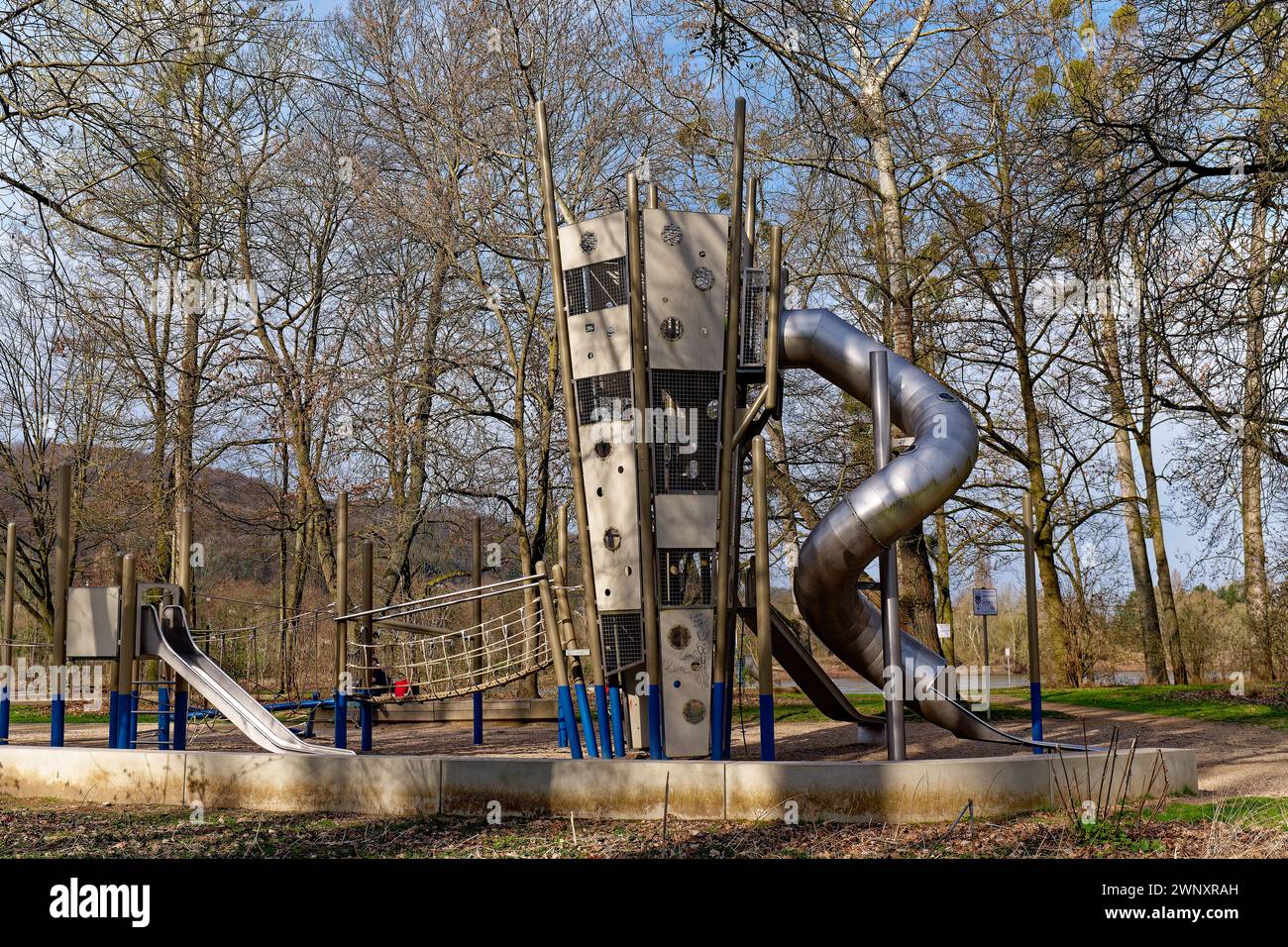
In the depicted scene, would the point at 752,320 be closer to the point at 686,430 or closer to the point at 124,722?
the point at 686,430

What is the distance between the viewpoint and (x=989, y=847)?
6793 mm

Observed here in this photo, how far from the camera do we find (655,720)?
9.48 metres

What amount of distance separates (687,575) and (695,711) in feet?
3.86

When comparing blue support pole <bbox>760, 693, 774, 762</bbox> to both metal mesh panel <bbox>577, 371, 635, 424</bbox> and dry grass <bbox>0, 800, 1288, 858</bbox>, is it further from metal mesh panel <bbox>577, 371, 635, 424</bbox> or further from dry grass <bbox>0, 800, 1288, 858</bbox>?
metal mesh panel <bbox>577, 371, 635, 424</bbox>

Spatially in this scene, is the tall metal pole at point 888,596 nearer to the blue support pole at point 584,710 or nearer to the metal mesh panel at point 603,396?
the metal mesh panel at point 603,396

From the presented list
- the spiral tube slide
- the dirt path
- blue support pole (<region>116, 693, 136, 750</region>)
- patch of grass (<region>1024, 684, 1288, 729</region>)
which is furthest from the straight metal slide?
patch of grass (<region>1024, 684, 1288, 729</region>)

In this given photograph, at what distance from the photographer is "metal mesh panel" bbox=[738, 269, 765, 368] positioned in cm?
1057

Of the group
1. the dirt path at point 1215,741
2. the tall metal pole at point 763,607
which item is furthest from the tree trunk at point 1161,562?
the tall metal pole at point 763,607

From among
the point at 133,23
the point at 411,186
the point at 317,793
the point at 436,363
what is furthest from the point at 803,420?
the point at 133,23

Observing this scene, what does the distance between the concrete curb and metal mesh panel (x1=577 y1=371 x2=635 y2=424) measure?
335 centimetres

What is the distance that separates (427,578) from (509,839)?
1958 centimetres

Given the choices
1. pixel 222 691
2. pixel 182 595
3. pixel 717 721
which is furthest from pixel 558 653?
pixel 182 595

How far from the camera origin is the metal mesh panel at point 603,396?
10.4 meters

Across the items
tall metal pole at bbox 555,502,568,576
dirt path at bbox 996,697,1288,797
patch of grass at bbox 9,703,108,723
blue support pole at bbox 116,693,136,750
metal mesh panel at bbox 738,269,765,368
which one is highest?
metal mesh panel at bbox 738,269,765,368
